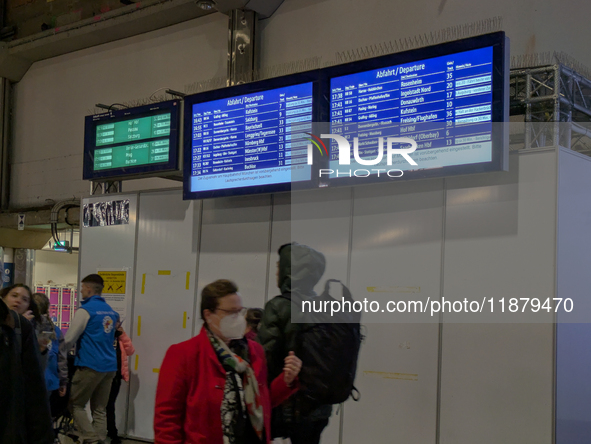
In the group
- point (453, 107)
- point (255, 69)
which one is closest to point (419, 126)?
point (453, 107)

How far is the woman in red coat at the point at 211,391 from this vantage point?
105 inches

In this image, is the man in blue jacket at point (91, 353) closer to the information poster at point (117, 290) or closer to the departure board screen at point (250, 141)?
the information poster at point (117, 290)

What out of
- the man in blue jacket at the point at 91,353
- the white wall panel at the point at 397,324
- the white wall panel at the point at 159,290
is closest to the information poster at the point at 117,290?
the white wall panel at the point at 159,290

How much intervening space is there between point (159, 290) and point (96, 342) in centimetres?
105

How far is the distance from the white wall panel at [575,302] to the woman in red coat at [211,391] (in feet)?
9.40

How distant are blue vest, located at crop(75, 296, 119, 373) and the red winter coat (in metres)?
3.75

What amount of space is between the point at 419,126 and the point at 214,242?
8.46ft

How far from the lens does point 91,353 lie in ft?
20.2

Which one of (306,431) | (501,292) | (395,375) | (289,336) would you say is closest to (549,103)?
(501,292)

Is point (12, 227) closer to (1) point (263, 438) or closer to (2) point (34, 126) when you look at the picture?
(2) point (34, 126)

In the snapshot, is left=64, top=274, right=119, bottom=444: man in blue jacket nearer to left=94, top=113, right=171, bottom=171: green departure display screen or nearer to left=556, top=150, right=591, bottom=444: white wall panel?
left=94, top=113, right=171, bottom=171: green departure display screen

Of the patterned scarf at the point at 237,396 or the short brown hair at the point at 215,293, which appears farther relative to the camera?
the short brown hair at the point at 215,293

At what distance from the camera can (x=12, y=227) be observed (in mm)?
11359

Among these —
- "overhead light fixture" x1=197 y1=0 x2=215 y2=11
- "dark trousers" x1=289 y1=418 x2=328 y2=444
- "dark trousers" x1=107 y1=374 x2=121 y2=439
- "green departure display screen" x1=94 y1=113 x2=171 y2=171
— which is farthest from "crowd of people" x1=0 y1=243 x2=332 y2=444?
"overhead light fixture" x1=197 y1=0 x2=215 y2=11
